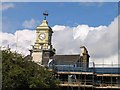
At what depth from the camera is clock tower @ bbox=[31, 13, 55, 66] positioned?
58.1m

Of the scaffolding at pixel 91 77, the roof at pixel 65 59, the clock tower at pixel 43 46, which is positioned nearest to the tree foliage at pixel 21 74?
the scaffolding at pixel 91 77

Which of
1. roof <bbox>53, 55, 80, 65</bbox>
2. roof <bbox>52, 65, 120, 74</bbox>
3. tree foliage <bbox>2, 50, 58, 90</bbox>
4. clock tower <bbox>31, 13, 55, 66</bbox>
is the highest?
clock tower <bbox>31, 13, 55, 66</bbox>

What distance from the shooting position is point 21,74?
104 ft

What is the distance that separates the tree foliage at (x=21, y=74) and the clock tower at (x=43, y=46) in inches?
800

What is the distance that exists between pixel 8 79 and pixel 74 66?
2078cm

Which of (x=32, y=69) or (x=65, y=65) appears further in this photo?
(x=65, y=65)

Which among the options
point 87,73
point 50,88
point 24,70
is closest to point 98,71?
point 87,73

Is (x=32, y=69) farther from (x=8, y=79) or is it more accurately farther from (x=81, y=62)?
(x=81, y=62)

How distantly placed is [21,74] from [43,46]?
2997 centimetres

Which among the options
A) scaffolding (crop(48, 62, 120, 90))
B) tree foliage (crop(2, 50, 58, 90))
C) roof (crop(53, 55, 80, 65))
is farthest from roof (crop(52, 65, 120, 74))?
tree foliage (crop(2, 50, 58, 90))

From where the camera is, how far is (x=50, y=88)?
37.1 meters

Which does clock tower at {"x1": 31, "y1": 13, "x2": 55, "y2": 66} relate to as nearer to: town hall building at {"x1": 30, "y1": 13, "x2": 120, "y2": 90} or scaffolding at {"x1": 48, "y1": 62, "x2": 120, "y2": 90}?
town hall building at {"x1": 30, "y1": 13, "x2": 120, "y2": 90}

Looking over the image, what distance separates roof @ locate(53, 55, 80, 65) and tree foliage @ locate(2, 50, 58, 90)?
50.5 feet

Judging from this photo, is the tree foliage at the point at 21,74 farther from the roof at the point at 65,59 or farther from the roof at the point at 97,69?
the roof at the point at 65,59
